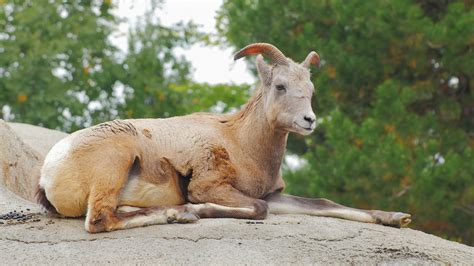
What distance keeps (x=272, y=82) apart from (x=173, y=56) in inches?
416

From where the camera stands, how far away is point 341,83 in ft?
49.0

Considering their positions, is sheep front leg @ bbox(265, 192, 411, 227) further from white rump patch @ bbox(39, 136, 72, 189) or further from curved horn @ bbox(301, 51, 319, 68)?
white rump patch @ bbox(39, 136, 72, 189)

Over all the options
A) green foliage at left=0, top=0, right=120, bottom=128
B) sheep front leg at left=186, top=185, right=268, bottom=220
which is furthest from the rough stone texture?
green foliage at left=0, top=0, right=120, bottom=128

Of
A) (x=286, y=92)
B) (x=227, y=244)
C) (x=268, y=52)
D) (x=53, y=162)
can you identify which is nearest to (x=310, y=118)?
(x=286, y=92)

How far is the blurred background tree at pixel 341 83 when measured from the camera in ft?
44.1

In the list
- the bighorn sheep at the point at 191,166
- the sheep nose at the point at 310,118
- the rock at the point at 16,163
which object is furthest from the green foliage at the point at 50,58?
the sheep nose at the point at 310,118

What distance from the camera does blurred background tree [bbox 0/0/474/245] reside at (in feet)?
44.1

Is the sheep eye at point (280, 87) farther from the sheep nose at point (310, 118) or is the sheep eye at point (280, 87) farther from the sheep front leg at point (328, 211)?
the sheep front leg at point (328, 211)

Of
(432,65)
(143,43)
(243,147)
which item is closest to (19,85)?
(143,43)

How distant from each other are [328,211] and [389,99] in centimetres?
591

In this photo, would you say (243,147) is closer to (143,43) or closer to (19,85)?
(19,85)

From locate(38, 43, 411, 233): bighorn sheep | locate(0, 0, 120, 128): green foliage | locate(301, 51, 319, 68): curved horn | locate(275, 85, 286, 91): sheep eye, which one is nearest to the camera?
locate(38, 43, 411, 233): bighorn sheep

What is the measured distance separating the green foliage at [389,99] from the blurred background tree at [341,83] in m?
0.02

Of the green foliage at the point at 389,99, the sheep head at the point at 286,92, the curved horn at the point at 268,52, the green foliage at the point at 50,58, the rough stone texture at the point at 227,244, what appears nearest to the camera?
the rough stone texture at the point at 227,244
